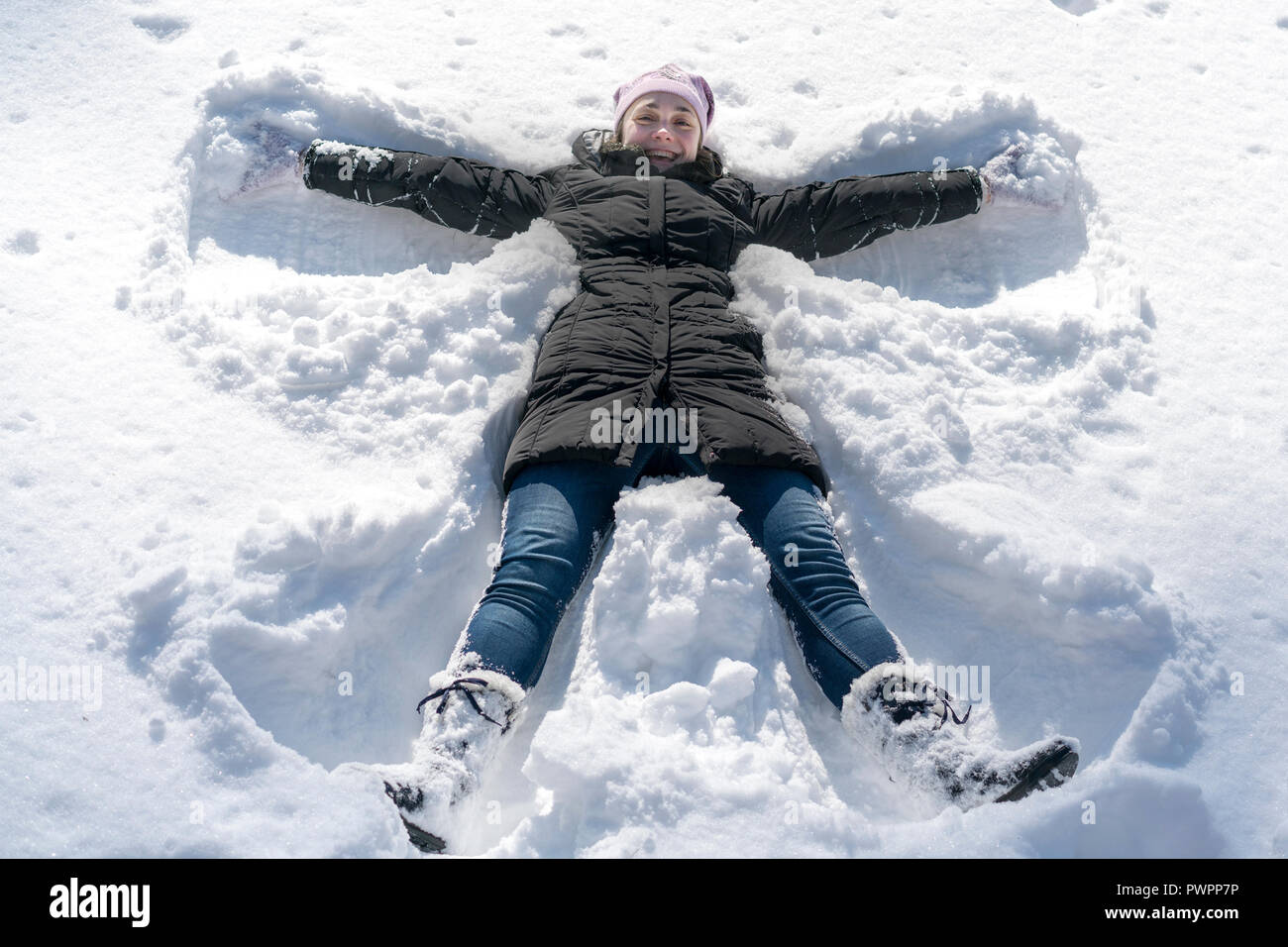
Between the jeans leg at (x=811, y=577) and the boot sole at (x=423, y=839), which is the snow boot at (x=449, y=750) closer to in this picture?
the boot sole at (x=423, y=839)

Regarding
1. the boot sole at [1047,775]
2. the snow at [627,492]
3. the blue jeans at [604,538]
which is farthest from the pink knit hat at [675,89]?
the boot sole at [1047,775]

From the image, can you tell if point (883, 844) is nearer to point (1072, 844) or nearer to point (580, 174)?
point (1072, 844)

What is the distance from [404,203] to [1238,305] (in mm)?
2707

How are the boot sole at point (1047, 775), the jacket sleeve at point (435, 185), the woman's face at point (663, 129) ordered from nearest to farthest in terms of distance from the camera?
the boot sole at point (1047, 775) → the jacket sleeve at point (435, 185) → the woman's face at point (663, 129)

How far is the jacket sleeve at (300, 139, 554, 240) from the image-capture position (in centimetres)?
288

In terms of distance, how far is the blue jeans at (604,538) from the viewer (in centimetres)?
203

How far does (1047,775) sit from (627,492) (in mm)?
1126

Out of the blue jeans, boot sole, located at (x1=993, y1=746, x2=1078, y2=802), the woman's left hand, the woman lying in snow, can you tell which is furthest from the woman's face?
boot sole, located at (x1=993, y1=746, x2=1078, y2=802)

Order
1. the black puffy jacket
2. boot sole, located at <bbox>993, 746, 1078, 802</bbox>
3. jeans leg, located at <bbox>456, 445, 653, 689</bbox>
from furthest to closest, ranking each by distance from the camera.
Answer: the black puffy jacket
jeans leg, located at <bbox>456, 445, 653, 689</bbox>
boot sole, located at <bbox>993, 746, 1078, 802</bbox>

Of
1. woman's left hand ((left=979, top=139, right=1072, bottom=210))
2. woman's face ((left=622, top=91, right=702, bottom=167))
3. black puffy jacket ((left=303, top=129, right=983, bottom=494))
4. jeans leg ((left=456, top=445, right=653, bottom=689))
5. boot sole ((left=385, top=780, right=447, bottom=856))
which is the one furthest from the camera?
woman's left hand ((left=979, top=139, right=1072, bottom=210))

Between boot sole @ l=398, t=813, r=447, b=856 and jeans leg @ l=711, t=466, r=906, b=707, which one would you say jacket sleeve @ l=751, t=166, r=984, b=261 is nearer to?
jeans leg @ l=711, t=466, r=906, b=707

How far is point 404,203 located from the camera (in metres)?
2.97

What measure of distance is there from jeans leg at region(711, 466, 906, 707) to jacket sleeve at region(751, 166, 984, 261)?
3.22ft

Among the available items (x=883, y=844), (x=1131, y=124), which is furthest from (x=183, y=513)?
(x=1131, y=124)
